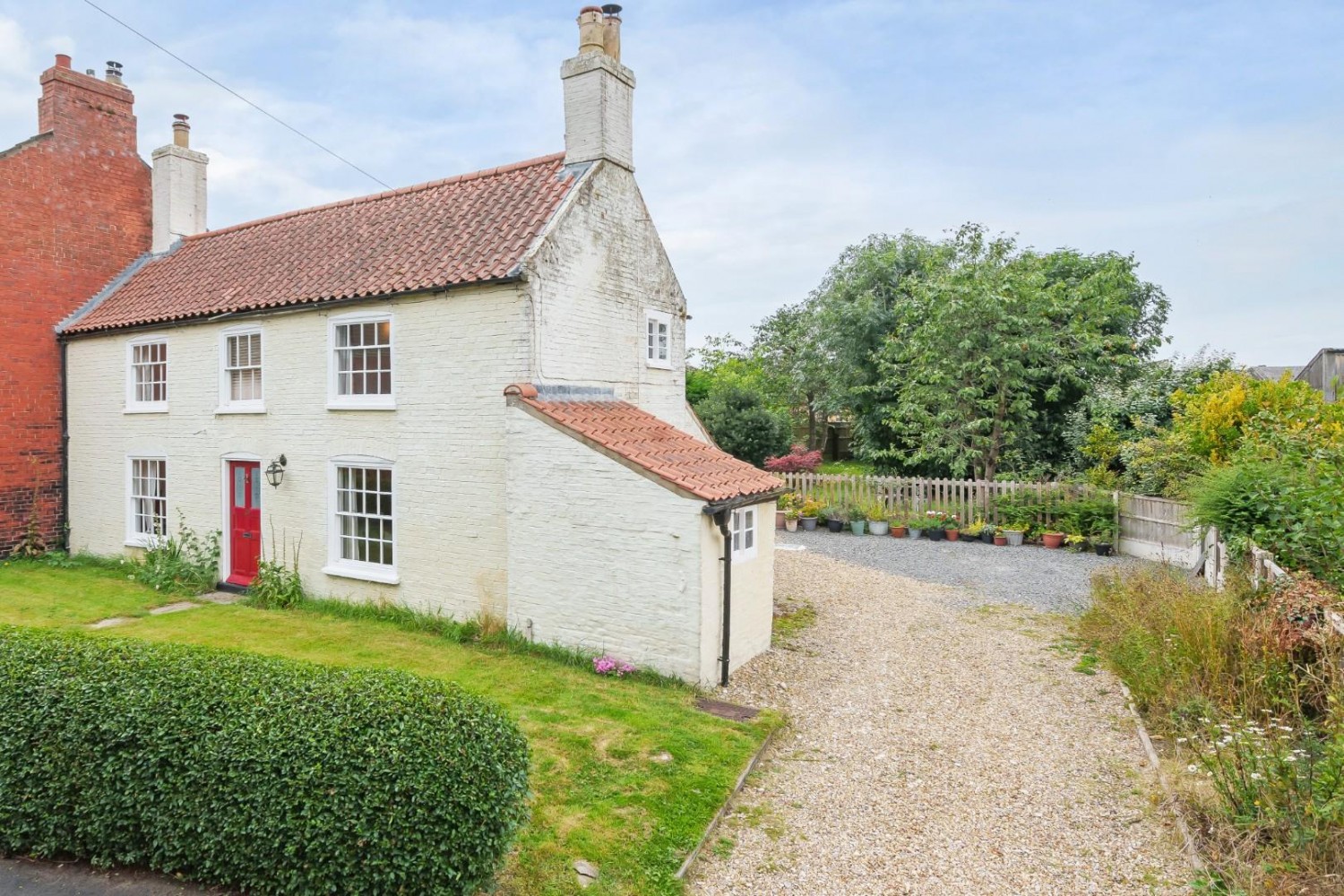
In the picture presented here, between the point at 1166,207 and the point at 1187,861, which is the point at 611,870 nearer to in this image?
the point at 1187,861

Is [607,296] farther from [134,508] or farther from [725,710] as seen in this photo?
[134,508]

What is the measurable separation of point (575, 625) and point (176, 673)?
5.19 metres

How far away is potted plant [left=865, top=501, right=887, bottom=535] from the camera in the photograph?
2145cm

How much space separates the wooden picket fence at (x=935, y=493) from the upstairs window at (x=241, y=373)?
1418cm

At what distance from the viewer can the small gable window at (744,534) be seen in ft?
33.3

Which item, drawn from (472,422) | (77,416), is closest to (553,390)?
(472,422)

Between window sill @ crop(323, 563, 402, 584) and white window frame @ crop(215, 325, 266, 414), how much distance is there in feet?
11.1

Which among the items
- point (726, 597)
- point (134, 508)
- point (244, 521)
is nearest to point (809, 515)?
point (726, 597)

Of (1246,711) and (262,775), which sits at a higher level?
(262,775)

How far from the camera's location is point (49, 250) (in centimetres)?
Answer: 1702

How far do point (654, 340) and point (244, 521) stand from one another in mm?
8712

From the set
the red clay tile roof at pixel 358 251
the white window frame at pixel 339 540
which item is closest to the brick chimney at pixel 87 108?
the red clay tile roof at pixel 358 251

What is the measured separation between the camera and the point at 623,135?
13.1 metres

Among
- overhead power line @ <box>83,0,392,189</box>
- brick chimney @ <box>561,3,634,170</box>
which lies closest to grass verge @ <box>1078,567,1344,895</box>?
brick chimney @ <box>561,3,634,170</box>
